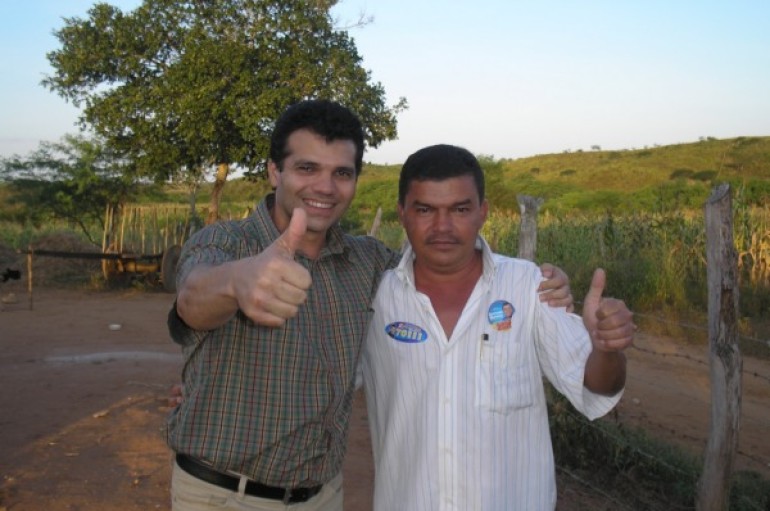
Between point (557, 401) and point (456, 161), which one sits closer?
point (456, 161)

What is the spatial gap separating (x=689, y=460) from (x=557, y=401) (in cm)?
99

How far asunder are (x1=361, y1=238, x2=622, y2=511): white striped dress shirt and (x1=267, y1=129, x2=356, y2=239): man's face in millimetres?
415

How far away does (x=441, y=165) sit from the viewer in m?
2.38

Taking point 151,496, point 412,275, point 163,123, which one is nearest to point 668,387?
point 151,496

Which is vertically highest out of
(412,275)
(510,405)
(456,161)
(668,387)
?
(456,161)

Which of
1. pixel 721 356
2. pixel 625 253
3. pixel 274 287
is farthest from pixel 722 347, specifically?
pixel 625 253

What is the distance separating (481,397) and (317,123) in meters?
1.00

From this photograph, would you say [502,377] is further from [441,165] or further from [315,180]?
[315,180]

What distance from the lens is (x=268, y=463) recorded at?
2088 millimetres

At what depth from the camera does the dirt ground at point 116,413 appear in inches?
189

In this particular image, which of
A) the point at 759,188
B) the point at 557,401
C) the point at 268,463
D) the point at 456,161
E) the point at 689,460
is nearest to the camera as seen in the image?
the point at 268,463

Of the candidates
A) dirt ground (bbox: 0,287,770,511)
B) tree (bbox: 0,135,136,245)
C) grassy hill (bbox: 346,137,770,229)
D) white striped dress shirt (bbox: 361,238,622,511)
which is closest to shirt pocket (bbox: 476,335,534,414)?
white striped dress shirt (bbox: 361,238,622,511)

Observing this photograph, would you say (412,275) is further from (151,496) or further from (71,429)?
(71,429)

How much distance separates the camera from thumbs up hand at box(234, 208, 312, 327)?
1.37 metres
